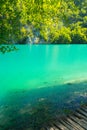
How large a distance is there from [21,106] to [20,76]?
11.8m

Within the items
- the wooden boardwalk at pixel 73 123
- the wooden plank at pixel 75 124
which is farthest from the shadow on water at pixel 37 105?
the wooden plank at pixel 75 124

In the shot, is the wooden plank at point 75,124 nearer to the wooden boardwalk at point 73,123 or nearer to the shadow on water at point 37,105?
the wooden boardwalk at point 73,123

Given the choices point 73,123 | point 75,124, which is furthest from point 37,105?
point 75,124

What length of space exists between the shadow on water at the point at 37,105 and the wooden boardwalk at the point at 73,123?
0.77 metres

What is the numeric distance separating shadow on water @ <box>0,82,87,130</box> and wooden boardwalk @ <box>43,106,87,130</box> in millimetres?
767

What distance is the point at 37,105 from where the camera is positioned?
43.6 feet

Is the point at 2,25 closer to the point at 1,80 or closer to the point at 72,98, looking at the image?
the point at 72,98

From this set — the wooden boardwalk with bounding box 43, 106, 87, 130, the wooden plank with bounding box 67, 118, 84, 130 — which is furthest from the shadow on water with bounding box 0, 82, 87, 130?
the wooden plank with bounding box 67, 118, 84, 130

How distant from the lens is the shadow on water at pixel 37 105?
1049 cm

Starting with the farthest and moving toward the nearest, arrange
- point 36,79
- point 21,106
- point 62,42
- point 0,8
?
point 62,42 < point 36,79 < point 21,106 < point 0,8

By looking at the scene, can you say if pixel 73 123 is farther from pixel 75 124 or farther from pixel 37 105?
pixel 37 105

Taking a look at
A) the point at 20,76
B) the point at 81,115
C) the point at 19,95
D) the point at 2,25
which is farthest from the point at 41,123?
the point at 20,76

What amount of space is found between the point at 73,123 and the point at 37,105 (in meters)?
4.58

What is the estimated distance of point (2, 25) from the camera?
11.1 metres
